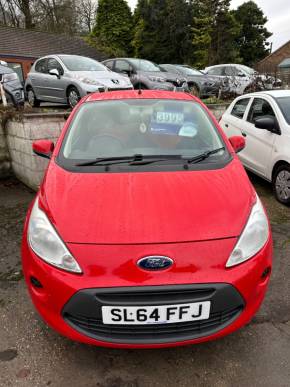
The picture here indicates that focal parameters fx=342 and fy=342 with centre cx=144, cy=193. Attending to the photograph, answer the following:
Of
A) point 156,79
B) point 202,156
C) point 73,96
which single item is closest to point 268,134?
point 202,156

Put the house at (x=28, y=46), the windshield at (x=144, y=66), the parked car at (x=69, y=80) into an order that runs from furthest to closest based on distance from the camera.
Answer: the house at (x=28, y=46)
the windshield at (x=144, y=66)
the parked car at (x=69, y=80)

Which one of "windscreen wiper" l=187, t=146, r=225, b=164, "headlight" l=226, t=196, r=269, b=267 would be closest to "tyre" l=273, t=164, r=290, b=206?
"windscreen wiper" l=187, t=146, r=225, b=164

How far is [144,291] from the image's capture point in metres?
1.81

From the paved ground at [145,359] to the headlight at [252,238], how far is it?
0.76 m

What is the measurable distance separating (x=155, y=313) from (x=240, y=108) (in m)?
5.00

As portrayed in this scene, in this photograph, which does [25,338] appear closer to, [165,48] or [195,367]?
[195,367]

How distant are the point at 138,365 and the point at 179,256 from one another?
85 centimetres

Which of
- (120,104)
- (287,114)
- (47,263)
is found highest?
(120,104)

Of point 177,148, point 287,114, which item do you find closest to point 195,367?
point 177,148

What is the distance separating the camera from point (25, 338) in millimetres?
2434

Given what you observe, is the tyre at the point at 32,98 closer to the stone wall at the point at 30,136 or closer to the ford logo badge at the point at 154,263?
the stone wall at the point at 30,136

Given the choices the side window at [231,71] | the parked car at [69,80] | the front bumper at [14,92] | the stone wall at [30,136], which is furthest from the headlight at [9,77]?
the side window at [231,71]

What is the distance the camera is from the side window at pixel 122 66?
→ 37.3 feet

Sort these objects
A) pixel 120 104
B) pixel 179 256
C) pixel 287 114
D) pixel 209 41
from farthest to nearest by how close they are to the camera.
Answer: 1. pixel 209 41
2. pixel 287 114
3. pixel 120 104
4. pixel 179 256
